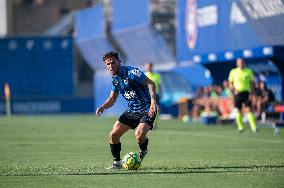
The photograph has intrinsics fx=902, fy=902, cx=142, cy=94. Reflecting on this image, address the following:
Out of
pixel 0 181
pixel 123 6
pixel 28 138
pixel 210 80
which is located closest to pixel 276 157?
pixel 0 181

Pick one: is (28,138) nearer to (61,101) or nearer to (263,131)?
(263,131)

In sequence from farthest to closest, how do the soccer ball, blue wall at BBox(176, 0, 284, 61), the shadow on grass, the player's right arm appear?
1. blue wall at BBox(176, 0, 284, 61)
2. the player's right arm
3. the soccer ball
4. the shadow on grass

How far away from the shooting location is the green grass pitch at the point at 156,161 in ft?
40.3

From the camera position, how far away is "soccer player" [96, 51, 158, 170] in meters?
14.1

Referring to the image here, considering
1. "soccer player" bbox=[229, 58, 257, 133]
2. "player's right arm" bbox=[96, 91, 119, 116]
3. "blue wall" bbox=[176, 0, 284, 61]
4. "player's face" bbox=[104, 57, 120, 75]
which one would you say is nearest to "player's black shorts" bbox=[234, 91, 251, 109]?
"soccer player" bbox=[229, 58, 257, 133]

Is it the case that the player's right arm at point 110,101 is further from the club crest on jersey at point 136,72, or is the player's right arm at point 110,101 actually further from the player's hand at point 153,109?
the player's hand at point 153,109

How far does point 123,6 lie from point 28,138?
22.6 metres

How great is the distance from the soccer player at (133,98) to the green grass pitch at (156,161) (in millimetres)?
558

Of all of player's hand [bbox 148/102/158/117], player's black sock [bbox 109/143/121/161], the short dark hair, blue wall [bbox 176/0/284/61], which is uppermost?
blue wall [bbox 176/0/284/61]

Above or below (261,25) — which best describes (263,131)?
below

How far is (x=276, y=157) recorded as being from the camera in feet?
53.7

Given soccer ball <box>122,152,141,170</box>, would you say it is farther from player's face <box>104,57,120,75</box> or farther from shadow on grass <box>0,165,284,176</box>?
player's face <box>104,57,120,75</box>

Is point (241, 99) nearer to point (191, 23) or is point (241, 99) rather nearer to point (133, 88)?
point (133, 88)

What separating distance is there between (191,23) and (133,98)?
24.4m
